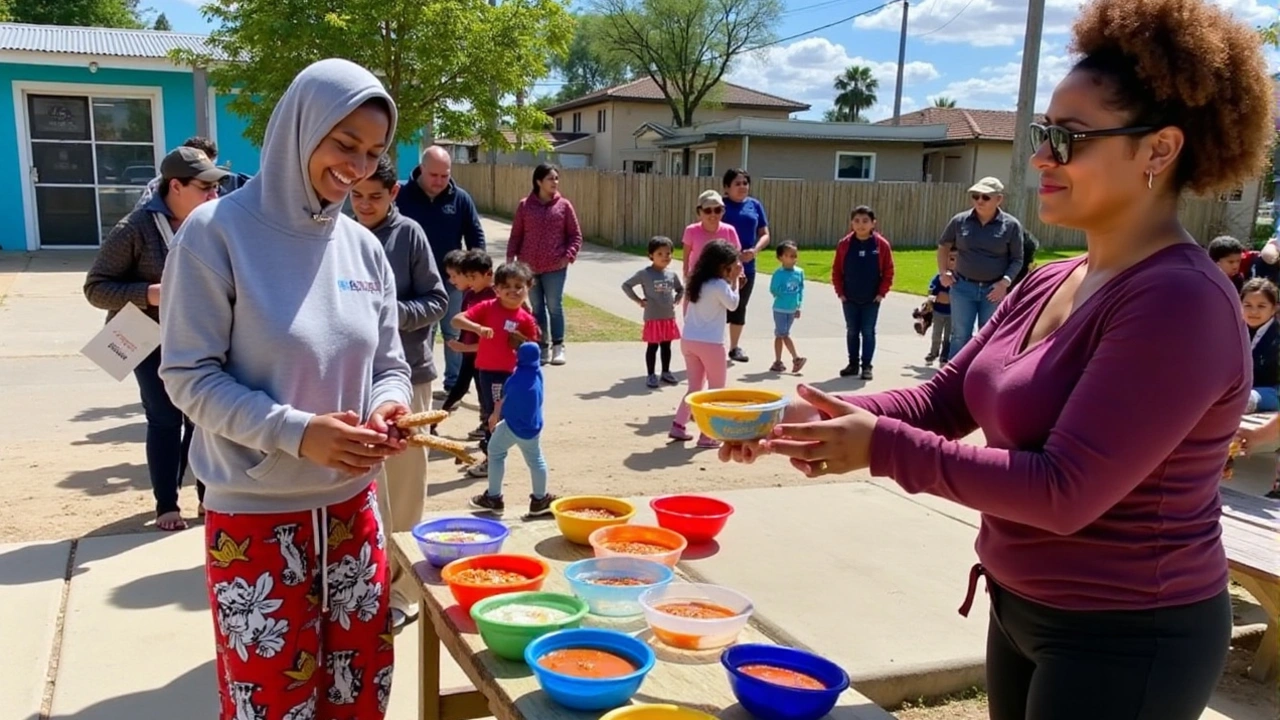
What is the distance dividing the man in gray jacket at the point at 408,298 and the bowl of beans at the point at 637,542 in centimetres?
A: 139

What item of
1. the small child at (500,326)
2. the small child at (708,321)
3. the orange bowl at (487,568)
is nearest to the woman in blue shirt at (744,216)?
the small child at (708,321)

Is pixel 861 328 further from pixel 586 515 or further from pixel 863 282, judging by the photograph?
pixel 586 515

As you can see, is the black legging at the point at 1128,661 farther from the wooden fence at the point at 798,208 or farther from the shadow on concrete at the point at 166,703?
the wooden fence at the point at 798,208

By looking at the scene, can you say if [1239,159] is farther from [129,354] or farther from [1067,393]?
[129,354]

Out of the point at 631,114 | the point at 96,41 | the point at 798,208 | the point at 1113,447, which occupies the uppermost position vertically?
the point at 631,114

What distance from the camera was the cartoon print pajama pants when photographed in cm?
228

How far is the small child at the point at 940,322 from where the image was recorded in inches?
396

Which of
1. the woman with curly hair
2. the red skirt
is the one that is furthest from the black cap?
the red skirt

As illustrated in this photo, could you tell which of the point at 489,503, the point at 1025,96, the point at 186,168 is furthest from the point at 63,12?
the point at 489,503

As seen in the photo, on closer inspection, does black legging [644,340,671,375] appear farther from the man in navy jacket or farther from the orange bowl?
the orange bowl

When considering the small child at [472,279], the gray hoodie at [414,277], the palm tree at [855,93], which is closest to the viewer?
the gray hoodie at [414,277]

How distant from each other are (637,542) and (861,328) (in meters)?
7.23

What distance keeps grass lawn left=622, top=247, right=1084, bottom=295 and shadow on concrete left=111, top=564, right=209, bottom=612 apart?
1269cm

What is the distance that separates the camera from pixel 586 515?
3.22 m
